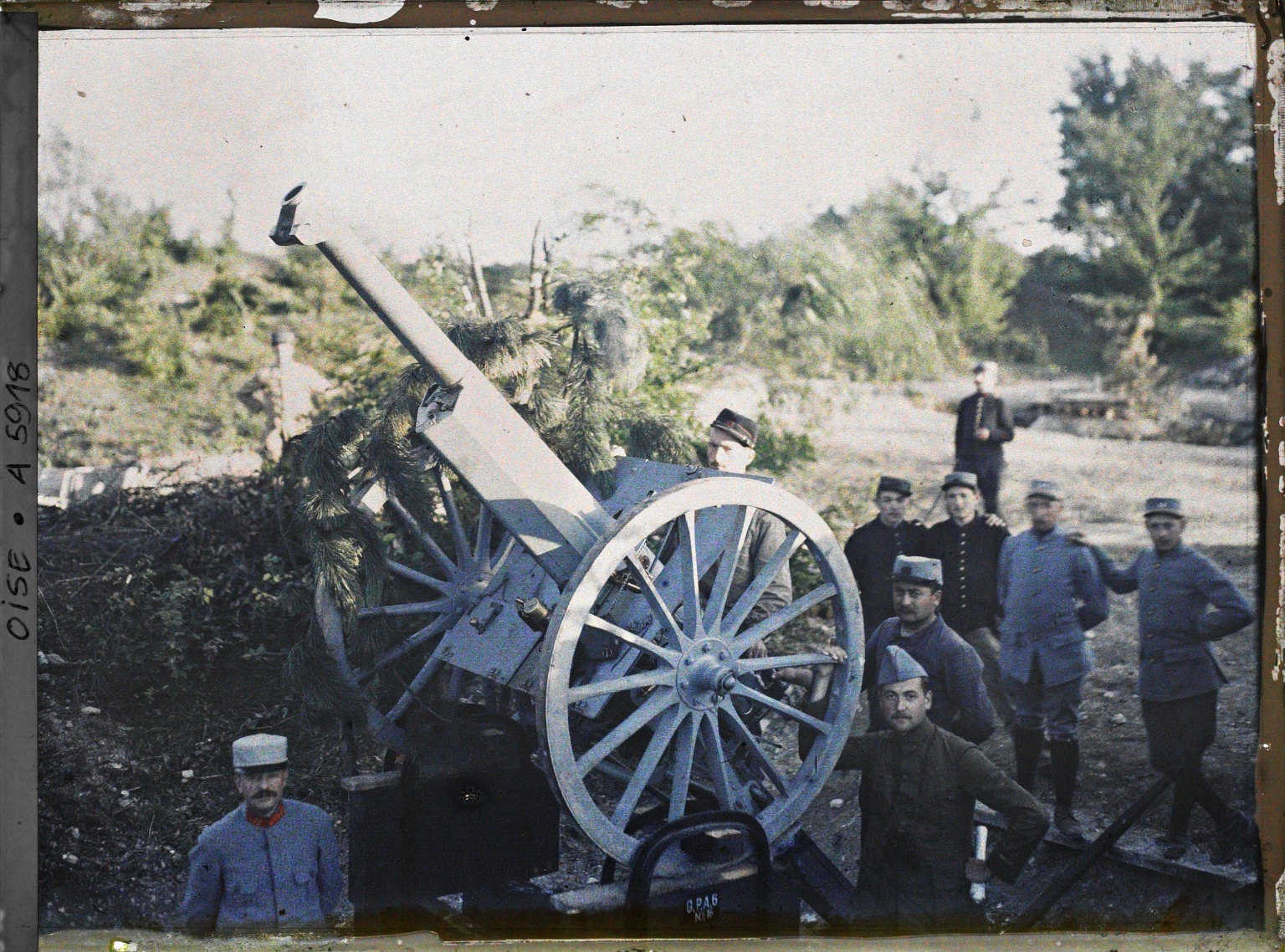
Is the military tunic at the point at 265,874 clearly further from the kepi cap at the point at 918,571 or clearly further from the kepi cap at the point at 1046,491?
the kepi cap at the point at 1046,491

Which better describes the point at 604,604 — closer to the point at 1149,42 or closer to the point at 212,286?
the point at 1149,42

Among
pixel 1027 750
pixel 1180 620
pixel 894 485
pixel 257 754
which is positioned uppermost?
pixel 894 485

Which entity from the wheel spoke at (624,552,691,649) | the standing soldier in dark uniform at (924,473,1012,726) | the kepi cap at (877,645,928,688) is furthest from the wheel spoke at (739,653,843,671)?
the standing soldier in dark uniform at (924,473,1012,726)

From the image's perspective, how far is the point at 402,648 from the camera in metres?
4.17

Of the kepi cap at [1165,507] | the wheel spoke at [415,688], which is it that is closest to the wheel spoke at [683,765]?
the wheel spoke at [415,688]

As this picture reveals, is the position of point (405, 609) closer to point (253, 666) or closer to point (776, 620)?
point (253, 666)

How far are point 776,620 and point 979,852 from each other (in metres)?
1.15

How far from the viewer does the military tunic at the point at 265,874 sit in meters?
3.77

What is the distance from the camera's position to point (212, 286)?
19.9 feet

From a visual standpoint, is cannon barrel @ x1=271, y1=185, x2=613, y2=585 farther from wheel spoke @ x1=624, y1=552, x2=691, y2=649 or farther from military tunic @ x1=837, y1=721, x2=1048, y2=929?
military tunic @ x1=837, y1=721, x2=1048, y2=929

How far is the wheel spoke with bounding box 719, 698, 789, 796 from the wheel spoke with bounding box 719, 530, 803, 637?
230 mm

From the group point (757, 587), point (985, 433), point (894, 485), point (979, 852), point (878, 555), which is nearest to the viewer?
point (757, 587)

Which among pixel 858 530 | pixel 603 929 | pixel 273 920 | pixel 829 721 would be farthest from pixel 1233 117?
pixel 273 920

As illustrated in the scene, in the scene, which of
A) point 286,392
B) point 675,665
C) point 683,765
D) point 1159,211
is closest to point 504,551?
point 675,665
